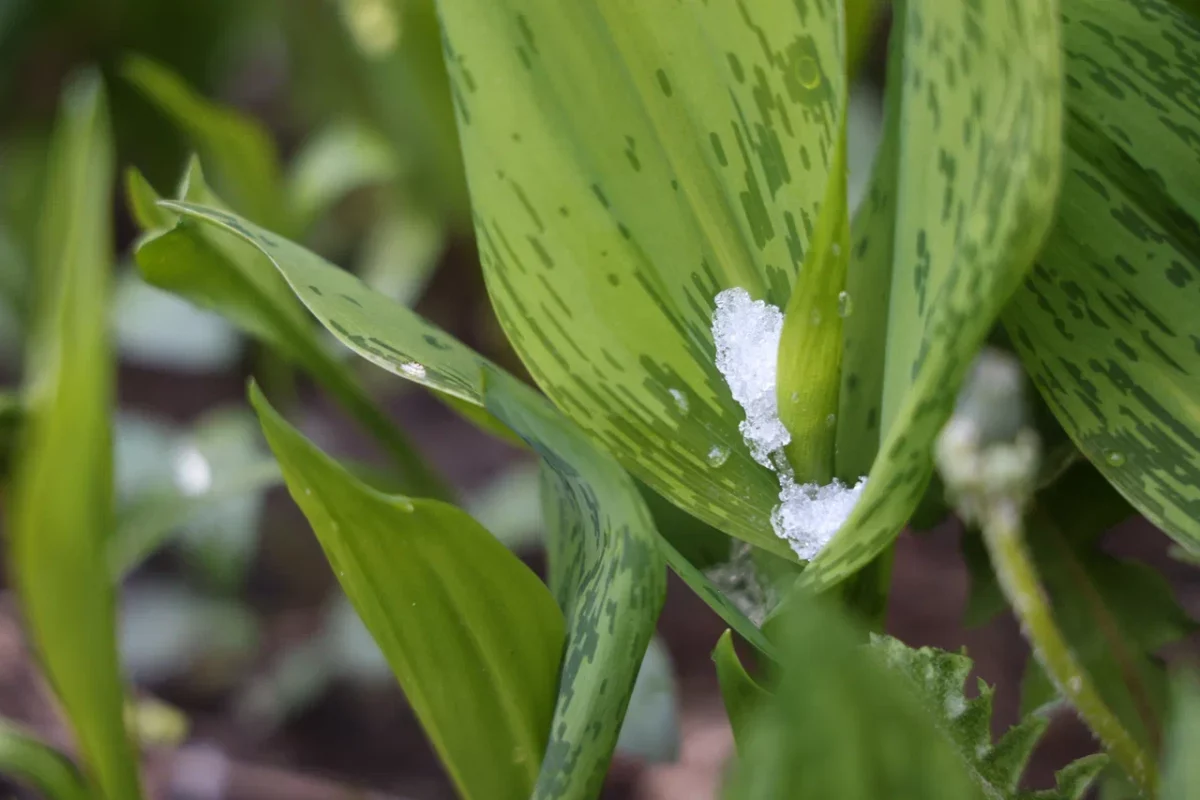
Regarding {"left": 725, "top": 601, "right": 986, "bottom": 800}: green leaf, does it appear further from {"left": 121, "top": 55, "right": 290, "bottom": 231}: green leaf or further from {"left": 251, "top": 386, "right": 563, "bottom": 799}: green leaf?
{"left": 121, "top": 55, "right": 290, "bottom": 231}: green leaf

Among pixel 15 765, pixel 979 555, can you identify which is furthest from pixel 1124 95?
pixel 15 765

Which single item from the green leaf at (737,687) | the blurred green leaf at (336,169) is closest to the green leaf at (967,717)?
the green leaf at (737,687)

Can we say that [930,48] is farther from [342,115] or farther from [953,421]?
[342,115]

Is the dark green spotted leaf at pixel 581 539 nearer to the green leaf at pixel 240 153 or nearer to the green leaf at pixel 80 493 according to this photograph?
the green leaf at pixel 80 493

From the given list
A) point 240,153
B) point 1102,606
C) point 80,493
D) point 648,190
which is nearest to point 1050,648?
point 1102,606

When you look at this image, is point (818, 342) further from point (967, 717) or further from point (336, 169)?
point (336, 169)

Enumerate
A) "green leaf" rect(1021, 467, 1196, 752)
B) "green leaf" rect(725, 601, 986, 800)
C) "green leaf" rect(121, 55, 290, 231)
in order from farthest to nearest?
"green leaf" rect(121, 55, 290, 231) → "green leaf" rect(1021, 467, 1196, 752) → "green leaf" rect(725, 601, 986, 800)

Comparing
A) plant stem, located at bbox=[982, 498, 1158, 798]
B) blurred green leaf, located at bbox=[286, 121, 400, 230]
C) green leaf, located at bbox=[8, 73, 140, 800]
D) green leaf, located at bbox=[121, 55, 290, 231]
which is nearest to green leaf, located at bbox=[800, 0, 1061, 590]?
plant stem, located at bbox=[982, 498, 1158, 798]
